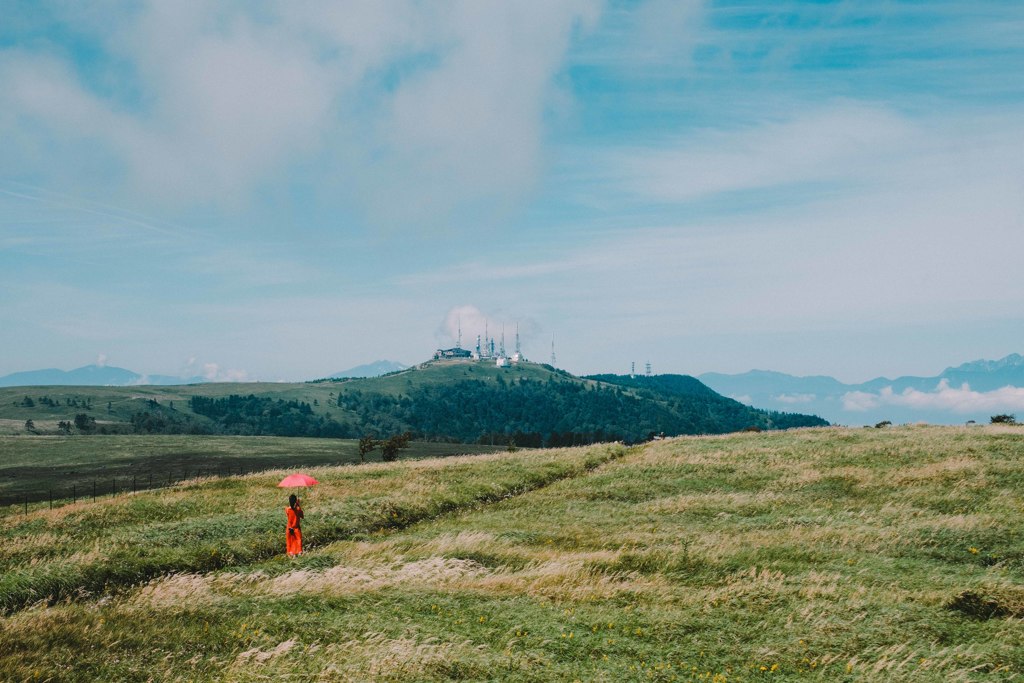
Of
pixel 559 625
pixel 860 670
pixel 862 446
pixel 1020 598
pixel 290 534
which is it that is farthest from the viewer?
pixel 862 446

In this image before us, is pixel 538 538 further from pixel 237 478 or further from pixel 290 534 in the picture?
pixel 237 478

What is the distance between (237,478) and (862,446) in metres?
44.4

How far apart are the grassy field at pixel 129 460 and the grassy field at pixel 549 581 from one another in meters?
53.6

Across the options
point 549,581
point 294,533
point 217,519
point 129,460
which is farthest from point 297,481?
point 129,460

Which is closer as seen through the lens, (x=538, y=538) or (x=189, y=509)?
(x=538, y=538)

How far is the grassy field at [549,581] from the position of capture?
13.7 metres

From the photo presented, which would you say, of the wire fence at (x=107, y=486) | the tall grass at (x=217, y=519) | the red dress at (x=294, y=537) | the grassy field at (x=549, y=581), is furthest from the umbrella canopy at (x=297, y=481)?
the wire fence at (x=107, y=486)

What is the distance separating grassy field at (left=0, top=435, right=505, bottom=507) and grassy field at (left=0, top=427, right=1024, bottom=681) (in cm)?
5363

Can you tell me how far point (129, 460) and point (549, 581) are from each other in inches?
5120

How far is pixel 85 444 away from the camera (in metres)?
150

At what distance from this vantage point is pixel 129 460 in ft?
422

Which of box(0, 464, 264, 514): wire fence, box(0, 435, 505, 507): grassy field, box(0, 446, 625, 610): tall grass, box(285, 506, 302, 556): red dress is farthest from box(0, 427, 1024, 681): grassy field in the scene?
box(0, 435, 505, 507): grassy field

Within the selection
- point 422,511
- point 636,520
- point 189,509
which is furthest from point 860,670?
point 189,509

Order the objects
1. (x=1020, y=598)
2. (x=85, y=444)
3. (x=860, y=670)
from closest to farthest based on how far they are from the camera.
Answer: (x=860, y=670)
(x=1020, y=598)
(x=85, y=444)
